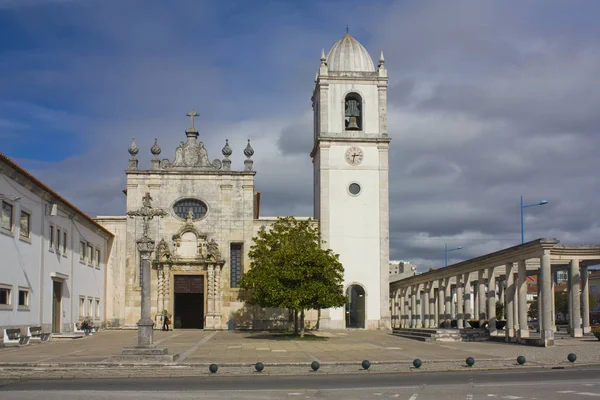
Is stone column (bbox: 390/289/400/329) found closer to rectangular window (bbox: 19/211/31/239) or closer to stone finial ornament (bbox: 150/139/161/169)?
stone finial ornament (bbox: 150/139/161/169)

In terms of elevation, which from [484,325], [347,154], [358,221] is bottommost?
[484,325]

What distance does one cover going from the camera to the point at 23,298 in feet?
102

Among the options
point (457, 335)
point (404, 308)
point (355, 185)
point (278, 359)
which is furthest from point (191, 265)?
point (278, 359)

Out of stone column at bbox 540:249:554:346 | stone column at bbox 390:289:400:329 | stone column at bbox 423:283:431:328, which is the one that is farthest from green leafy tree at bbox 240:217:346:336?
stone column at bbox 390:289:400:329

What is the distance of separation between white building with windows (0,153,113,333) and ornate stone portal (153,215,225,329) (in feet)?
13.0

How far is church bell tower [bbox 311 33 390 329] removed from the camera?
154 feet

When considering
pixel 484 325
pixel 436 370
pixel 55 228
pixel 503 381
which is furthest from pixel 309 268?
pixel 503 381

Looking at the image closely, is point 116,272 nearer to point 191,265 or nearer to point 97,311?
point 97,311

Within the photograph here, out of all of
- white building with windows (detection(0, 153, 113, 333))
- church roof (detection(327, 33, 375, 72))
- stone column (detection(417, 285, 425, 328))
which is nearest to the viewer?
white building with windows (detection(0, 153, 113, 333))

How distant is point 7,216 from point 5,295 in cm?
311

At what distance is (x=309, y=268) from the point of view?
118 ft

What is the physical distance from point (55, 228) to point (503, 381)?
25.8 meters

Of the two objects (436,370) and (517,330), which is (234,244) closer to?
(517,330)

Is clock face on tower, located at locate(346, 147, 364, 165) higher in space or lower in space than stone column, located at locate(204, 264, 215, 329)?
higher
